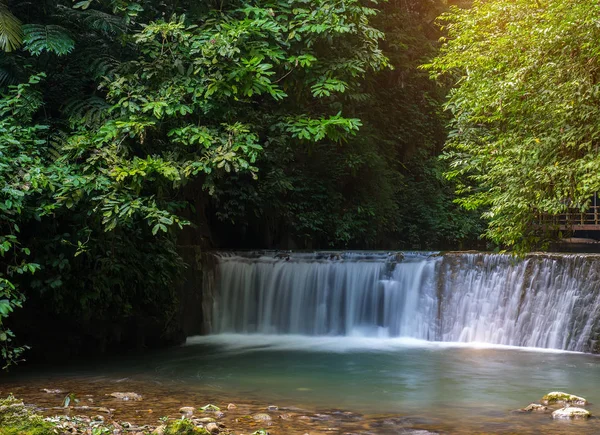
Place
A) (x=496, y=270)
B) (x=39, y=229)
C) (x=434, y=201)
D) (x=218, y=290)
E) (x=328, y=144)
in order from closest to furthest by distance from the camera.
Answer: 1. (x=39, y=229)
2. (x=496, y=270)
3. (x=218, y=290)
4. (x=328, y=144)
5. (x=434, y=201)

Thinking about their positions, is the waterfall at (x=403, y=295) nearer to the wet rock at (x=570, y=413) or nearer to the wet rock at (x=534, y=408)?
the wet rock at (x=534, y=408)

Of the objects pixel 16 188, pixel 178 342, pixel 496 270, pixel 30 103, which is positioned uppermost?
pixel 30 103

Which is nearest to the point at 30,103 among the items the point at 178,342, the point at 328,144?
the point at 178,342

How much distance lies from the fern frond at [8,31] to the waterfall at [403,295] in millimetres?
8642

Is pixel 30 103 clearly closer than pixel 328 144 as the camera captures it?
Yes

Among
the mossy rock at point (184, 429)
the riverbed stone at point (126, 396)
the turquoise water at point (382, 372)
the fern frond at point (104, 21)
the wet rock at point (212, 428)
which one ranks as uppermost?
the fern frond at point (104, 21)

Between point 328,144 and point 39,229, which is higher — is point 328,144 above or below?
above

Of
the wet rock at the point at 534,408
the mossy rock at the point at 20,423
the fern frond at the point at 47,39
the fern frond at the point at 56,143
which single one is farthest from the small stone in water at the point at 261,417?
the fern frond at the point at 47,39

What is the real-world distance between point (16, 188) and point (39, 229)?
151 cm

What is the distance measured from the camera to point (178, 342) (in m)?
15.3

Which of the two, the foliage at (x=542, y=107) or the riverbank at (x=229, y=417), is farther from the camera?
the foliage at (x=542, y=107)

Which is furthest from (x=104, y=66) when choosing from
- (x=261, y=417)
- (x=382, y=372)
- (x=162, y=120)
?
(x=382, y=372)

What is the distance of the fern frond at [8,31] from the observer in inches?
387

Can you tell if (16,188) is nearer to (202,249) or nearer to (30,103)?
(30,103)
